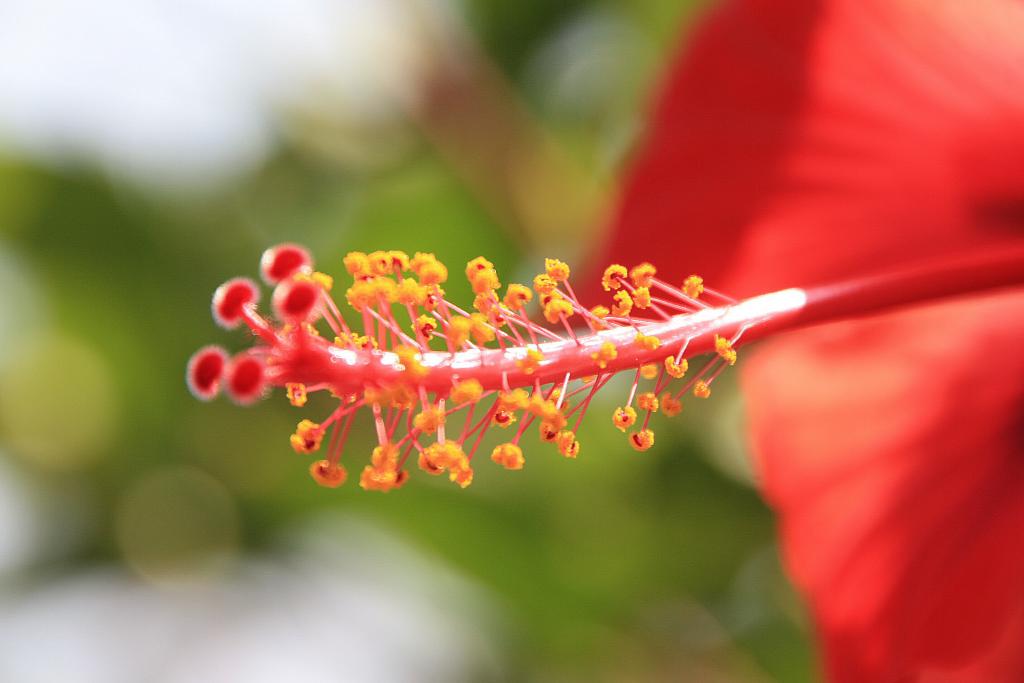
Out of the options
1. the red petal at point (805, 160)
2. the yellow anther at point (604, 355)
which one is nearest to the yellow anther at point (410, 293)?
the yellow anther at point (604, 355)

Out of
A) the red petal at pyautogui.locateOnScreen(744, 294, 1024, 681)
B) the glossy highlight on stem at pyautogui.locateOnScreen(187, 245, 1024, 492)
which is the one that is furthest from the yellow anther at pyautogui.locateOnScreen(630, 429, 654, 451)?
the red petal at pyautogui.locateOnScreen(744, 294, 1024, 681)

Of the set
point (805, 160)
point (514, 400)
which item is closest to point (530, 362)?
point (514, 400)

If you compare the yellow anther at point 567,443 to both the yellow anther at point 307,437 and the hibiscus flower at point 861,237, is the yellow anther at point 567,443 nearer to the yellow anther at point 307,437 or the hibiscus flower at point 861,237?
the yellow anther at point 307,437

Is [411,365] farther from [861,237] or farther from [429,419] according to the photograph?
[861,237]

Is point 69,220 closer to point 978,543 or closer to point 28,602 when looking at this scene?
point 28,602

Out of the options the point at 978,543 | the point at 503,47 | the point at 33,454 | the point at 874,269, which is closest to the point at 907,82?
the point at 874,269
